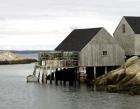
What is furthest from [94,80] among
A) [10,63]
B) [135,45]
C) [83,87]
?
[10,63]

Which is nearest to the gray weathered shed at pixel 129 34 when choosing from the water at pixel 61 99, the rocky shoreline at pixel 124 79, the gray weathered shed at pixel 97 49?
the gray weathered shed at pixel 97 49

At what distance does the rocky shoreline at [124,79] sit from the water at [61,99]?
1932 mm

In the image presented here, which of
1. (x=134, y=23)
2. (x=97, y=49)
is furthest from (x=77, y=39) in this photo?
(x=134, y=23)

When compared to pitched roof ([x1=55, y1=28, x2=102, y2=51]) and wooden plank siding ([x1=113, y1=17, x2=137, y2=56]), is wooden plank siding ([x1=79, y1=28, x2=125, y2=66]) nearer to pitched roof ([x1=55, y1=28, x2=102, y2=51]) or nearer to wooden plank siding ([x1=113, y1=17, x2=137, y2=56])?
pitched roof ([x1=55, y1=28, x2=102, y2=51])

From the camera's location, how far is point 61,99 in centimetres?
6316

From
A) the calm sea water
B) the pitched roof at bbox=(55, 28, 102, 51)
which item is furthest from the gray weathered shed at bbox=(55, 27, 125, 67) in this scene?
the calm sea water

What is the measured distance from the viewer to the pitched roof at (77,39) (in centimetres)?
7881

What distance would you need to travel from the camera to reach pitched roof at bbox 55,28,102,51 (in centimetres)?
7881

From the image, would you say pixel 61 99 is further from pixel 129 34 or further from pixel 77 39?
pixel 129 34

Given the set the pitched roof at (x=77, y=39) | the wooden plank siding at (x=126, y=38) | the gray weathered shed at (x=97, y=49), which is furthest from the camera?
the wooden plank siding at (x=126, y=38)

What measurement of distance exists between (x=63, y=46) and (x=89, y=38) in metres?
6.18

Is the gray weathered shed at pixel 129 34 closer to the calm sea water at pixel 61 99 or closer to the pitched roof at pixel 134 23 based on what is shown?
the pitched roof at pixel 134 23

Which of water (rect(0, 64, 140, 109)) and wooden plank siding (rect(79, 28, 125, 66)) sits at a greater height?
wooden plank siding (rect(79, 28, 125, 66))

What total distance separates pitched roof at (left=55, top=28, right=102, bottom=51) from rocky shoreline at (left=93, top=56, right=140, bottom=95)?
5.87 meters
